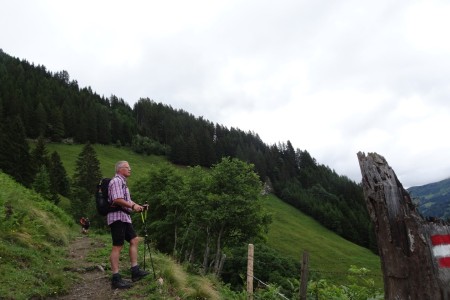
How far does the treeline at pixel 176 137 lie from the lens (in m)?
109

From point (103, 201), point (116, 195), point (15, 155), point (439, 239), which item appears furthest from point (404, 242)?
point (15, 155)

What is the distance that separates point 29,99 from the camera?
115 meters

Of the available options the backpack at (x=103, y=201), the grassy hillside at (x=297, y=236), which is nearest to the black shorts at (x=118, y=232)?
the backpack at (x=103, y=201)

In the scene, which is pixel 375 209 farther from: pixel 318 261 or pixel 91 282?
pixel 318 261

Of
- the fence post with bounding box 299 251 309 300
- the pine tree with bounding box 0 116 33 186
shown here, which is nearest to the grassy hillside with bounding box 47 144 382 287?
the pine tree with bounding box 0 116 33 186

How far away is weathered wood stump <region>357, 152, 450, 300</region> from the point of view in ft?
8.07

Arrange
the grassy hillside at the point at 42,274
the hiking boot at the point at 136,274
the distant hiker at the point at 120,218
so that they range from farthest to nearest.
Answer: the hiking boot at the point at 136,274 < the distant hiker at the point at 120,218 < the grassy hillside at the point at 42,274

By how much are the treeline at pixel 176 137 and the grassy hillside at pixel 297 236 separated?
5980 millimetres

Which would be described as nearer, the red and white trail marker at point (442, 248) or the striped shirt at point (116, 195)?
the red and white trail marker at point (442, 248)

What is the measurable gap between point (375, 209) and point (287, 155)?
166796mm

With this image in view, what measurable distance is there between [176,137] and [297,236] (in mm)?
66463

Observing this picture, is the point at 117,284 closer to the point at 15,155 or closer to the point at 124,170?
the point at 124,170

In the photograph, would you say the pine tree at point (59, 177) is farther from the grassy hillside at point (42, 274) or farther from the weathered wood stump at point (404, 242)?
the weathered wood stump at point (404, 242)

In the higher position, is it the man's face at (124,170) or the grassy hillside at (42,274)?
the man's face at (124,170)
